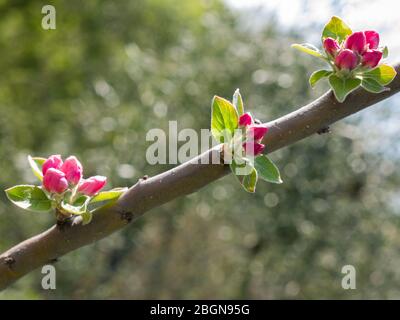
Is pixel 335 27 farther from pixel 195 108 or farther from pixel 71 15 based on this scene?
pixel 71 15

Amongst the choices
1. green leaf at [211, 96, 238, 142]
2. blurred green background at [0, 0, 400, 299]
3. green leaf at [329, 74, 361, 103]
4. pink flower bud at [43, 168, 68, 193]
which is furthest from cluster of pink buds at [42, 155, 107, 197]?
blurred green background at [0, 0, 400, 299]

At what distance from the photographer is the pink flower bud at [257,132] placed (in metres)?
0.58

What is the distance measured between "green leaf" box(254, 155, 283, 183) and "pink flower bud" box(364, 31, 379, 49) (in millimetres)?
154

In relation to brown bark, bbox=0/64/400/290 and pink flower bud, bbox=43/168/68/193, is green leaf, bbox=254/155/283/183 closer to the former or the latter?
brown bark, bbox=0/64/400/290

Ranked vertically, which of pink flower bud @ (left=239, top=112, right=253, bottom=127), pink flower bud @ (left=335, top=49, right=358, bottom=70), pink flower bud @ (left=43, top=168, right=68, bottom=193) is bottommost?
pink flower bud @ (left=43, top=168, right=68, bottom=193)

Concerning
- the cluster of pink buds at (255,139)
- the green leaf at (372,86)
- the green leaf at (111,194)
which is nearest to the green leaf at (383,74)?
the green leaf at (372,86)

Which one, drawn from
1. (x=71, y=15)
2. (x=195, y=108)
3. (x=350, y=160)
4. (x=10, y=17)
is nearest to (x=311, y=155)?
(x=350, y=160)

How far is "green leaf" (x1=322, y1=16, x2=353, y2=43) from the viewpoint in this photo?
0.70 metres

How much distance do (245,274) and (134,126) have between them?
661 mm

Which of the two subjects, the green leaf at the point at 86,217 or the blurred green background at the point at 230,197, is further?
the blurred green background at the point at 230,197

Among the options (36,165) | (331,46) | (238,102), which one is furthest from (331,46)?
(36,165)

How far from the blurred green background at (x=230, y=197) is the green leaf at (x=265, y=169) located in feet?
4.69

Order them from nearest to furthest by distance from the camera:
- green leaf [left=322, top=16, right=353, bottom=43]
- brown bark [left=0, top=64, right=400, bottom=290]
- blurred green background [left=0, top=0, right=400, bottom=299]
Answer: brown bark [left=0, top=64, right=400, bottom=290], green leaf [left=322, top=16, right=353, bottom=43], blurred green background [left=0, top=0, right=400, bottom=299]

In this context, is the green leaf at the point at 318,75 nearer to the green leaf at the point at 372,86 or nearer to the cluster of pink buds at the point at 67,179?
the green leaf at the point at 372,86
